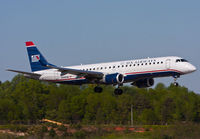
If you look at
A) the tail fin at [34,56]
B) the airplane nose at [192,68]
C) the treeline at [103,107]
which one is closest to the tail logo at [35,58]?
the tail fin at [34,56]

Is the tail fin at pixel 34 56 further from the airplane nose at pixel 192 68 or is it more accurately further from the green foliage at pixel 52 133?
the airplane nose at pixel 192 68

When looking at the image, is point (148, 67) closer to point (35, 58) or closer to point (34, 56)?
point (35, 58)

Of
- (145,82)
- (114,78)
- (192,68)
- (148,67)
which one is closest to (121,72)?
(114,78)

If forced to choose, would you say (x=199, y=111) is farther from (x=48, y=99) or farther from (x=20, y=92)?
(x=20, y=92)

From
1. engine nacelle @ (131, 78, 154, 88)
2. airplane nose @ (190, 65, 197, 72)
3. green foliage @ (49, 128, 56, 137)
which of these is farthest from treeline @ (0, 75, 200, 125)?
airplane nose @ (190, 65, 197, 72)

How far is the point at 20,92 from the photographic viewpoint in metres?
108

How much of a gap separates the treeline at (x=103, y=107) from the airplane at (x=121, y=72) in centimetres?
2391

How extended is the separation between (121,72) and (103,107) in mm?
32952

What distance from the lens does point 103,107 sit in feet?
295

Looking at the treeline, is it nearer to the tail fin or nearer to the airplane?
the tail fin

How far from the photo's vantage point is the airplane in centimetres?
5516

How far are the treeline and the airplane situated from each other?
23906 millimetres

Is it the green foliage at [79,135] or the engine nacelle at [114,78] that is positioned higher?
the engine nacelle at [114,78]

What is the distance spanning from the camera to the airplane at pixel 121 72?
55159 millimetres
